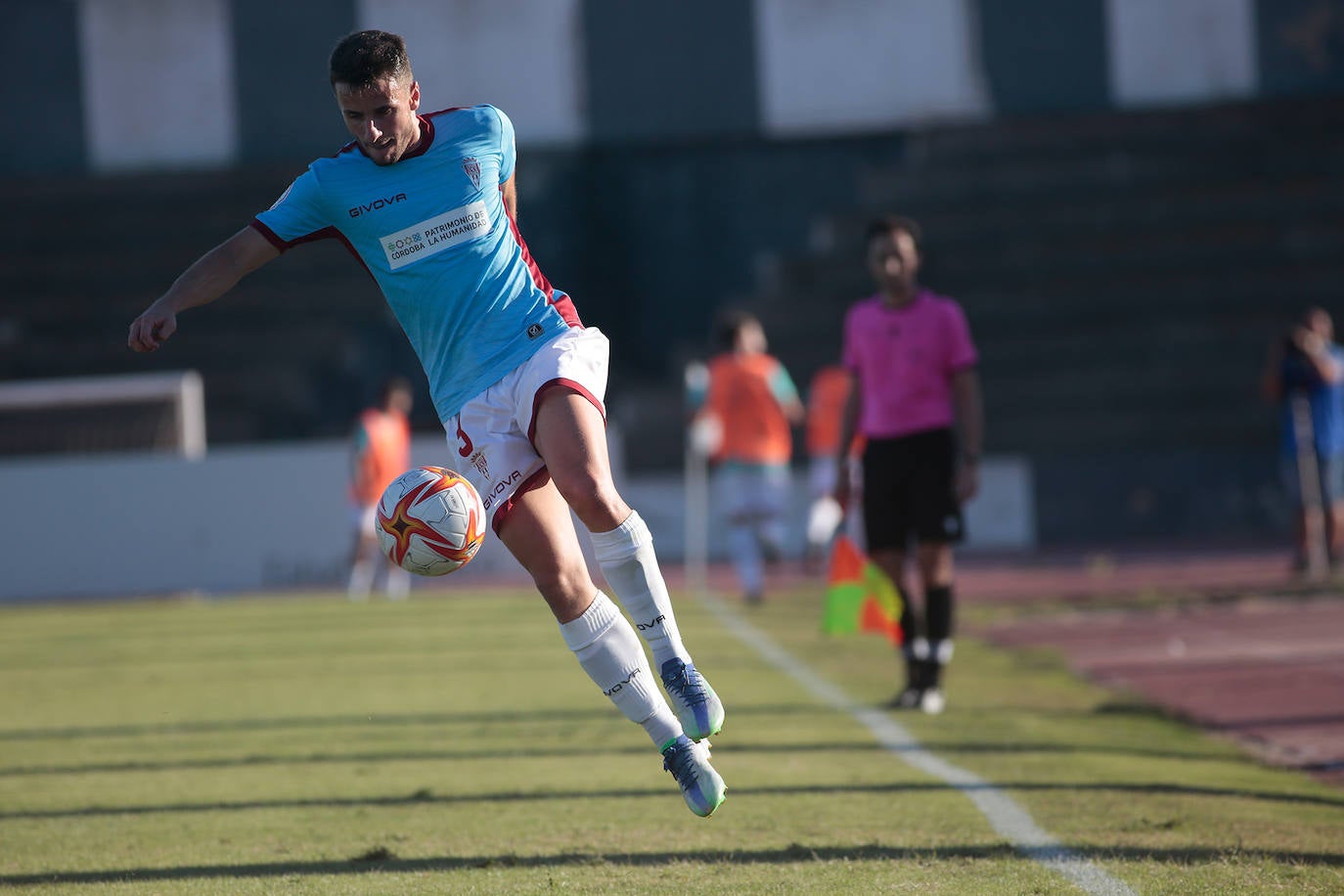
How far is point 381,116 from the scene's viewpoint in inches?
177

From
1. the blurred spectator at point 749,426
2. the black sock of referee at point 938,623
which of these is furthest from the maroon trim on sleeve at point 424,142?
the blurred spectator at point 749,426

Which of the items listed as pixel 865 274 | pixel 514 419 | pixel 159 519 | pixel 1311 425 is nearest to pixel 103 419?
pixel 159 519

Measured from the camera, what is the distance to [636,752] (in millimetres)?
6551

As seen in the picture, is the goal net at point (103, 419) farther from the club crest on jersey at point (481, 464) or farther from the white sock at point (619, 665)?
the white sock at point (619, 665)

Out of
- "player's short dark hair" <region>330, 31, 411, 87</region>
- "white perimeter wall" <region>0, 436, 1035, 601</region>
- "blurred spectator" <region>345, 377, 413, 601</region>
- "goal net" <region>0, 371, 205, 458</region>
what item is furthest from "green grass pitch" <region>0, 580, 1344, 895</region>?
"goal net" <region>0, 371, 205, 458</region>

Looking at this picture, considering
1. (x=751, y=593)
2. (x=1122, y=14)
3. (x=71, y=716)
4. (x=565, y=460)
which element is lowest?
(x=751, y=593)

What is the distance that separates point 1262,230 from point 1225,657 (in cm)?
1666

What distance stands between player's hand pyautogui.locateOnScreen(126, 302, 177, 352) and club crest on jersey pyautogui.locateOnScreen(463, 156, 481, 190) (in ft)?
3.05

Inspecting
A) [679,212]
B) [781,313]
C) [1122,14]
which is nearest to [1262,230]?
[1122,14]

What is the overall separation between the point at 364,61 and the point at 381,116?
18 centimetres

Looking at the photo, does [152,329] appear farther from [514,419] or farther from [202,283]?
[514,419]

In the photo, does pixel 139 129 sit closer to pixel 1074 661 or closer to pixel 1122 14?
pixel 1122 14

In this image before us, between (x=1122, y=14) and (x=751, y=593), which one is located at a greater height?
(x=1122, y=14)

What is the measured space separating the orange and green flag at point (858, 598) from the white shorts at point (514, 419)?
11.4ft
